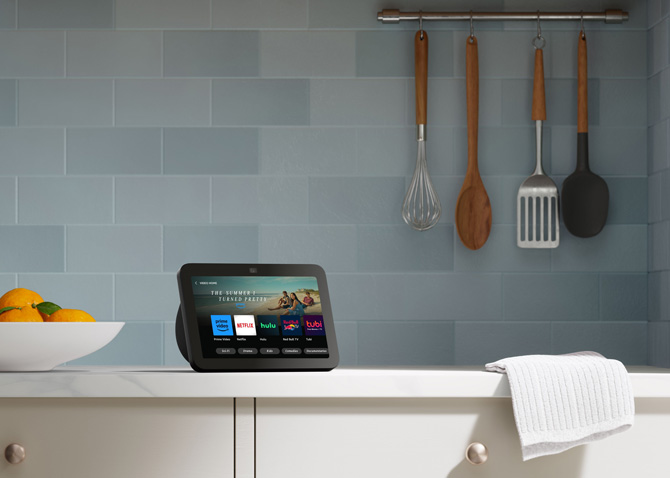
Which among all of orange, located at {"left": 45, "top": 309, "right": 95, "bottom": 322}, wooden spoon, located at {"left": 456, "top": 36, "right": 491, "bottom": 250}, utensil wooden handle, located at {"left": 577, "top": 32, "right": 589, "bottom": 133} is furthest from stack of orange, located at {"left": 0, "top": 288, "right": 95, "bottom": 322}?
utensil wooden handle, located at {"left": 577, "top": 32, "right": 589, "bottom": 133}

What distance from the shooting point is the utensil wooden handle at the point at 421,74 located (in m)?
1.58

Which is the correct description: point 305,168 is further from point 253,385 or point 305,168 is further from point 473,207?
point 253,385

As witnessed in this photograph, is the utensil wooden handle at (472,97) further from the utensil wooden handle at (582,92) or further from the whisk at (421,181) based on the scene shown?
the utensil wooden handle at (582,92)

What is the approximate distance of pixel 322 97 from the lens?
163 cm

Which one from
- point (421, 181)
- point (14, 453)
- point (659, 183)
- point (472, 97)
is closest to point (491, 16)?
point (472, 97)

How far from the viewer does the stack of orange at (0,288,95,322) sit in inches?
47.1

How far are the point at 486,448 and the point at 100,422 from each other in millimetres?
551

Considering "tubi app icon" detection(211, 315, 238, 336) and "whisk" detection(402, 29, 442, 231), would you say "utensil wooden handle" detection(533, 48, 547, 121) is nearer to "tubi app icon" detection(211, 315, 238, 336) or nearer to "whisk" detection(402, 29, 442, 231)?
"whisk" detection(402, 29, 442, 231)

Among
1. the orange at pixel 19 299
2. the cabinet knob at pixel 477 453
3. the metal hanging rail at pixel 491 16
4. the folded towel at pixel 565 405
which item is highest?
the metal hanging rail at pixel 491 16

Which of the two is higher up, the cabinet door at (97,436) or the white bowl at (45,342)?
the white bowl at (45,342)

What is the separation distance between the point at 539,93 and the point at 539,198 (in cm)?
21

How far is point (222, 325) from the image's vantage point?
1.20m

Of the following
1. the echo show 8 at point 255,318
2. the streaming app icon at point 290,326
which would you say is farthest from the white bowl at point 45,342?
the streaming app icon at point 290,326

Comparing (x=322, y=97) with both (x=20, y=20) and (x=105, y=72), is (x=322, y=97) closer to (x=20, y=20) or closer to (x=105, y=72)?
(x=105, y=72)
